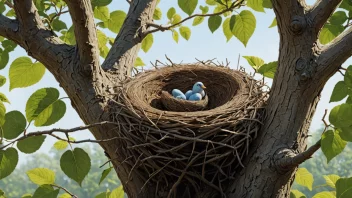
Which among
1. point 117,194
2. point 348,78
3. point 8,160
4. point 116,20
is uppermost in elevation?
A: point 116,20

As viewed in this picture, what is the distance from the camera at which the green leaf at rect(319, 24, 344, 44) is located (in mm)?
1889

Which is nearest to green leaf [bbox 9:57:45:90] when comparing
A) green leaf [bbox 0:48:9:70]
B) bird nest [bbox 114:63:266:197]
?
green leaf [bbox 0:48:9:70]

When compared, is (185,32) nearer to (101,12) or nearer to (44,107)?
(101,12)

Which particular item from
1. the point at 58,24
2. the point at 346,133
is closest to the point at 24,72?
the point at 58,24

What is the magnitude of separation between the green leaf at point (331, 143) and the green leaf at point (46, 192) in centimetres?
79

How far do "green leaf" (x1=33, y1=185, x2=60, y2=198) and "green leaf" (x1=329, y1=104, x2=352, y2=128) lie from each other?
2.71 feet

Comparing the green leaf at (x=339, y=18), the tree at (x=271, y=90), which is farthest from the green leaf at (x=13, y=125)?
the green leaf at (x=339, y=18)

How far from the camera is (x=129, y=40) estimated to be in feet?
7.08

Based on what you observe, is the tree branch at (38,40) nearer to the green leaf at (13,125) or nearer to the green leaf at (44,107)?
the green leaf at (44,107)

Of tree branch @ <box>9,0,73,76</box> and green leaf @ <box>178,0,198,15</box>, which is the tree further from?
green leaf @ <box>178,0,198,15</box>

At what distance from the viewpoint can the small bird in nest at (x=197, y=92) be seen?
2.24 metres

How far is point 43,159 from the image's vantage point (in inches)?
1636

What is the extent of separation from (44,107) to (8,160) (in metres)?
0.27

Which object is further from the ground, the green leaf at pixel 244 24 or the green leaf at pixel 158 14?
the green leaf at pixel 158 14
